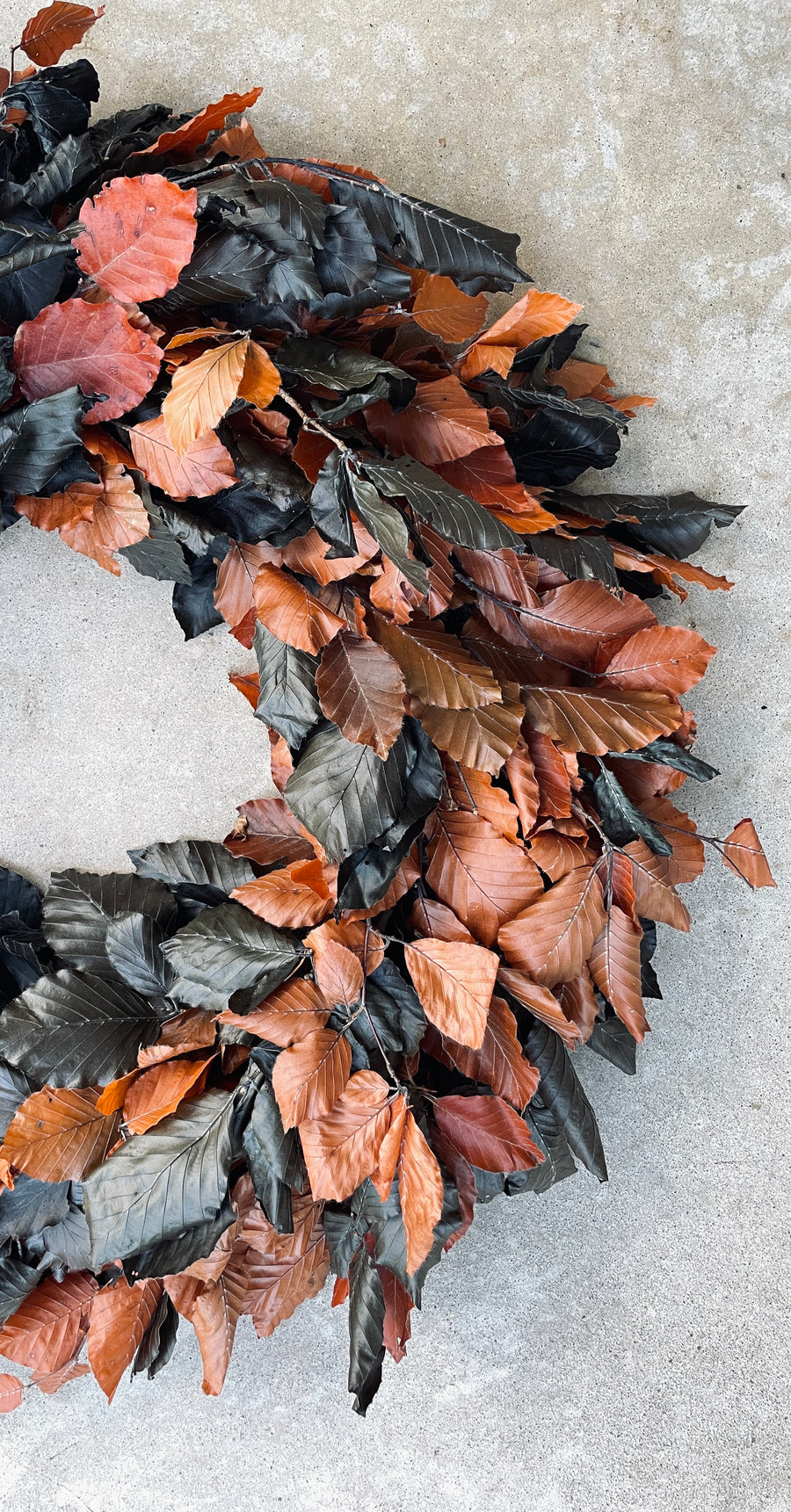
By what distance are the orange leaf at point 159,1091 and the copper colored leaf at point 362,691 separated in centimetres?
49

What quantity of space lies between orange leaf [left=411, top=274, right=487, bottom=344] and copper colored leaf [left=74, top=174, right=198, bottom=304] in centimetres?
30

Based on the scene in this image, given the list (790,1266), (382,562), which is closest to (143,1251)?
(382,562)

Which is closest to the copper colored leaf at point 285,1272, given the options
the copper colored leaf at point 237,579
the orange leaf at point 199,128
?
the copper colored leaf at point 237,579

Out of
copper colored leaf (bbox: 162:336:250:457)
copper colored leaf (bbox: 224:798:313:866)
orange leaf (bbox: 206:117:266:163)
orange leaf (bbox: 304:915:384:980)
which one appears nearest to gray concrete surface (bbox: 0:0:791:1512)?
copper colored leaf (bbox: 224:798:313:866)

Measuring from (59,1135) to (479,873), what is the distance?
0.62 meters

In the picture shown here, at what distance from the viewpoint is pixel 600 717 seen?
1077 millimetres

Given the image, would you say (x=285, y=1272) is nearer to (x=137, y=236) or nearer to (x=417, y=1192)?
(x=417, y=1192)

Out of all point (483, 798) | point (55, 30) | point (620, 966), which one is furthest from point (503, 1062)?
point (55, 30)

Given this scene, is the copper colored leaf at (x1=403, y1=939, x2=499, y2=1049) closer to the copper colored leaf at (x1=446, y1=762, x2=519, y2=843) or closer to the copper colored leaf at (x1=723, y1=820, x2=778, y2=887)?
the copper colored leaf at (x1=446, y1=762, x2=519, y2=843)

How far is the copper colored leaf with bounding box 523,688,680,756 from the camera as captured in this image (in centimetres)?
107

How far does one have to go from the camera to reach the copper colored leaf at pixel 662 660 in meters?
1.11

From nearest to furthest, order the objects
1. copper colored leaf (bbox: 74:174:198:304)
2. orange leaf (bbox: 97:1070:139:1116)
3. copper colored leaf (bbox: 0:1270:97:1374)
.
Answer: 1. copper colored leaf (bbox: 74:174:198:304)
2. orange leaf (bbox: 97:1070:139:1116)
3. copper colored leaf (bbox: 0:1270:97:1374)

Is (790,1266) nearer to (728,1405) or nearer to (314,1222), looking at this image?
(728,1405)

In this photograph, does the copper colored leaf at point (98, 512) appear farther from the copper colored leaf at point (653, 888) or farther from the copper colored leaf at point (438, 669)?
the copper colored leaf at point (653, 888)
